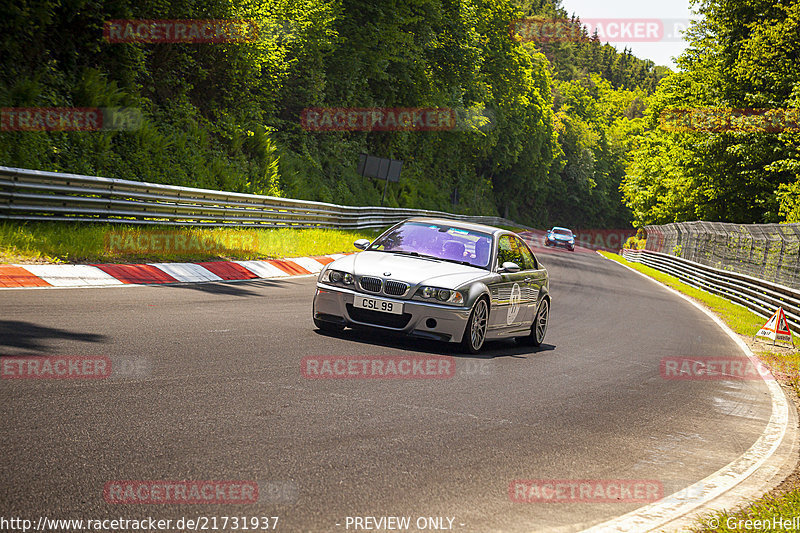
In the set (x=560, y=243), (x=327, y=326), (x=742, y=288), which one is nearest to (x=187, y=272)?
(x=327, y=326)

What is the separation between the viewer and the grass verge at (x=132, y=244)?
1178 cm

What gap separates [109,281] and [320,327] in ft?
12.6

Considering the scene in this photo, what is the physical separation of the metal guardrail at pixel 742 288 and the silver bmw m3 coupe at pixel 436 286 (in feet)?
35.8

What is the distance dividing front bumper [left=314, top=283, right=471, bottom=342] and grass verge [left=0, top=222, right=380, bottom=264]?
510cm

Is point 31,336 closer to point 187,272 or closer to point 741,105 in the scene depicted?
point 187,272

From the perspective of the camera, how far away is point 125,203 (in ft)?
49.6

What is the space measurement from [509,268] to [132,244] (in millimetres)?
7301

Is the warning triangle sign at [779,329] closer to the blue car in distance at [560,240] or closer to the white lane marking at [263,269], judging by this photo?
the white lane marking at [263,269]

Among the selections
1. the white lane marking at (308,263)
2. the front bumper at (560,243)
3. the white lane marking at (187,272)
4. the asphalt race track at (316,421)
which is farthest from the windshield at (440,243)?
the front bumper at (560,243)

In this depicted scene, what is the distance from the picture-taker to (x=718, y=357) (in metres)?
12.9

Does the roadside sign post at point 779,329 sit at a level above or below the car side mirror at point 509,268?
below

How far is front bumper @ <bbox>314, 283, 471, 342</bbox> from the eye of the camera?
880 cm

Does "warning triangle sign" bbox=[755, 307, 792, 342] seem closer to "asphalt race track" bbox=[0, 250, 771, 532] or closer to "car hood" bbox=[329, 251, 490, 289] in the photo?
"asphalt race track" bbox=[0, 250, 771, 532]

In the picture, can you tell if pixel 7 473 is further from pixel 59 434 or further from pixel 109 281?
pixel 109 281
